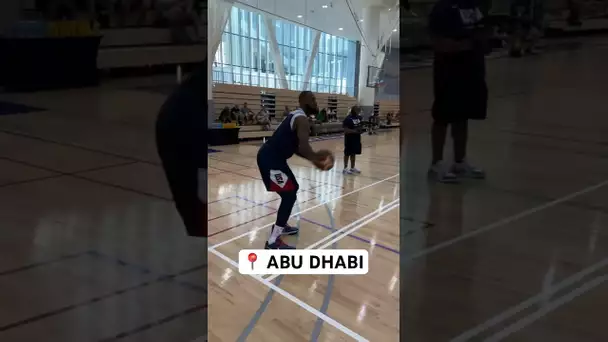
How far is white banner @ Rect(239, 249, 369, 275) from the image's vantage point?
59 centimetres

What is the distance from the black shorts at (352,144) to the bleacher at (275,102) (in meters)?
0.16

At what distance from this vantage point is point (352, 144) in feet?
8.48

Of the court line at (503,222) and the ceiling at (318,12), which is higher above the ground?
the ceiling at (318,12)

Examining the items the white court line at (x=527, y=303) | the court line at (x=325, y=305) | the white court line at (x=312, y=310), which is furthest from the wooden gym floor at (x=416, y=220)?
the white court line at (x=312, y=310)

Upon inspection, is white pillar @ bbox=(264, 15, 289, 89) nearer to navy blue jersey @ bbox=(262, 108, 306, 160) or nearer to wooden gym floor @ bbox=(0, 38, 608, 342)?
navy blue jersey @ bbox=(262, 108, 306, 160)

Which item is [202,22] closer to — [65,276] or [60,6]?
[60,6]

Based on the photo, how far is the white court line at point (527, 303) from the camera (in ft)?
1.00

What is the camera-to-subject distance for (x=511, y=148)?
31 centimetres

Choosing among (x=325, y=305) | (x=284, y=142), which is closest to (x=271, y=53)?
Answer: (x=284, y=142)

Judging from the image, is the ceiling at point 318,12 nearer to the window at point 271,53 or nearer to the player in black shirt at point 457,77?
the window at point 271,53

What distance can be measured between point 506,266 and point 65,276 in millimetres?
374

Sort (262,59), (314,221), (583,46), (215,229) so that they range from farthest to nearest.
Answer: (262,59), (314,221), (215,229), (583,46)

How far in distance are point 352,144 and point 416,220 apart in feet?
7.49

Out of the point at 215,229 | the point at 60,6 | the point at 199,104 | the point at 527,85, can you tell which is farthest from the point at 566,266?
the point at 215,229
